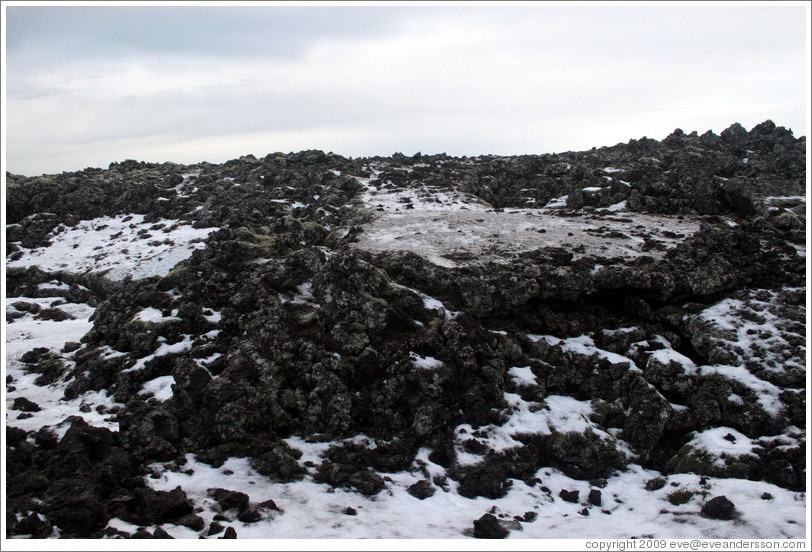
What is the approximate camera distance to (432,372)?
1728cm

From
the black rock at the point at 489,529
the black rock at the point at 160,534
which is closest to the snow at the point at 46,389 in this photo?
the black rock at the point at 160,534

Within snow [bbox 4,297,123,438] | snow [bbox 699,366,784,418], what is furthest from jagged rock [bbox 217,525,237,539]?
snow [bbox 699,366,784,418]

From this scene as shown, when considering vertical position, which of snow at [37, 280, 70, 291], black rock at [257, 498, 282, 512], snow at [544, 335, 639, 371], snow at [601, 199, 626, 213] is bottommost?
black rock at [257, 498, 282, 512]

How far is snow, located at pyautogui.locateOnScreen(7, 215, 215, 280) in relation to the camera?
3461 cm

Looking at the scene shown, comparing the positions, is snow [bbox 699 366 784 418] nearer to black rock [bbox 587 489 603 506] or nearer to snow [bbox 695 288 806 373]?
snow [bbox 695 288 806 373]

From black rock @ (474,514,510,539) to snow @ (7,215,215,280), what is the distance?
27685 millimetres

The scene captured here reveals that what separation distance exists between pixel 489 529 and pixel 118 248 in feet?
123

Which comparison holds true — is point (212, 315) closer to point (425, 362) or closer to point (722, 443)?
point (425, 362)

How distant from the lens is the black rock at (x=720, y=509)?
12739 millimetres

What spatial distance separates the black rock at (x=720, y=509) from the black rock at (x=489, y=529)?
5.52 metres

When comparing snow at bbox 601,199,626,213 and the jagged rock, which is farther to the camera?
snow at bbox 601,199,626,213

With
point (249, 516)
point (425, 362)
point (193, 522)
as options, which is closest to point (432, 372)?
point (425, 362)

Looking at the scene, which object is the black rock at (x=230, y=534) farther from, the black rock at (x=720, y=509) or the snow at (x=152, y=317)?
the black rock at (x=720, y=509)

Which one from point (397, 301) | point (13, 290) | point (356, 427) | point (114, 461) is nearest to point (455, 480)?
point (356, 427)
